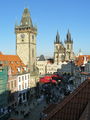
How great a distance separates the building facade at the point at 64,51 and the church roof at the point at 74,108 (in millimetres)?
101789

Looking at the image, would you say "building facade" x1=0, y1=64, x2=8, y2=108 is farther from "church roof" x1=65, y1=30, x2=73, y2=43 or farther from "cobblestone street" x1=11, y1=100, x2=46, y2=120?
"church roof" x1=65, y1=30, x2=73, y2=43

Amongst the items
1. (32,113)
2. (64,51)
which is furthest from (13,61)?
(64,51)

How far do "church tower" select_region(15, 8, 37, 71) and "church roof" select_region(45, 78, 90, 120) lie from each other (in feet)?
131

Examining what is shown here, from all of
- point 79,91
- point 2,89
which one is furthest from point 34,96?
point 79,91

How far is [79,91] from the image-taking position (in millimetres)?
12875

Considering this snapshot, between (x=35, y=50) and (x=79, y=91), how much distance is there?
43453mm

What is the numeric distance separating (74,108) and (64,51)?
10447 centimetres

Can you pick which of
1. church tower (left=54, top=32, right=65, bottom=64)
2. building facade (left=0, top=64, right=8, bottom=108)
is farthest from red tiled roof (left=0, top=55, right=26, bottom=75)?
church tower (left=54, top=32, right=65, bottom=64)

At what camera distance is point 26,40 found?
2053 inches

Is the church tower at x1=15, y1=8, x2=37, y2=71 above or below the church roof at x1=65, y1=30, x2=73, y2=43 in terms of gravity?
below

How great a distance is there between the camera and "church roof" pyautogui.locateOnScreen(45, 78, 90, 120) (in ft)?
38.9

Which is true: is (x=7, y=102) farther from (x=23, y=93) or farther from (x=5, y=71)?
(x=23, y=93)

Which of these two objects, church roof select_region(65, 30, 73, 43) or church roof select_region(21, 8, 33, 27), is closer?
church roof select_region(21, 8, 33, 27)

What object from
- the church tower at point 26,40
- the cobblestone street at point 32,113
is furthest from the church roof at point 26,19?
the cobblestone street at point 32,113
